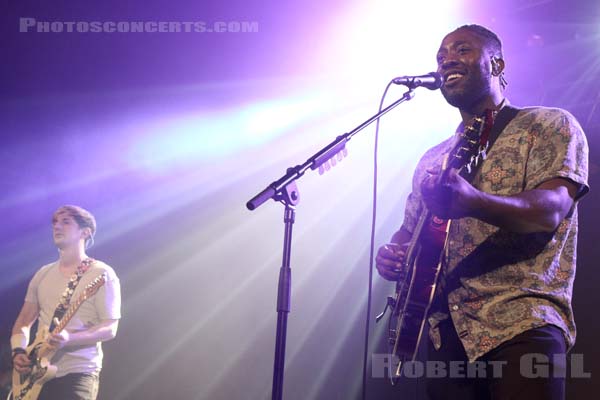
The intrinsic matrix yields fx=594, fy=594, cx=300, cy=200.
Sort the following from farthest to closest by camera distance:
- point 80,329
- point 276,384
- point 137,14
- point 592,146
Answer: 1. point 137,14
2. point 80,329
3. point 592,146
4. point 276,384

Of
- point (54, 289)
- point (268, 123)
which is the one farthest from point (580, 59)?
point (54, 289)

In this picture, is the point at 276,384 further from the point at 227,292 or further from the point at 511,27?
the point at 511,27

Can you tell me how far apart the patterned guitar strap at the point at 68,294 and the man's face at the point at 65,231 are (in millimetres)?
222

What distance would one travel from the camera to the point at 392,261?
2.17 meters

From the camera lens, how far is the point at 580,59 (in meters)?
4.07

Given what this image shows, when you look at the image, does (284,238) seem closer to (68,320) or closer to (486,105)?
(486,105)

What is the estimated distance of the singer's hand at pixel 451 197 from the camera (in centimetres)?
154

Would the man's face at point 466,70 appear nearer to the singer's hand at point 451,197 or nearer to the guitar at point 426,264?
the guitar at point 426,264

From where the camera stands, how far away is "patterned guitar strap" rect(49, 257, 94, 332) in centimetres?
413

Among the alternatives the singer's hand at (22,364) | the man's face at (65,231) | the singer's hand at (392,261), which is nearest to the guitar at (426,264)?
the singer's hand at (392,261)

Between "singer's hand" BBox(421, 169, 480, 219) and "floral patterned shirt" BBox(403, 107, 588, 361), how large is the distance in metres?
0.35

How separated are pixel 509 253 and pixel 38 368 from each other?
3255mm

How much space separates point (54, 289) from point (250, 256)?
1.42m

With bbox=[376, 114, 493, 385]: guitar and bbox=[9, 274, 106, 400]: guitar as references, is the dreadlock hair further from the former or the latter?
bbox=[9, 274, 106, 400]: guitar
